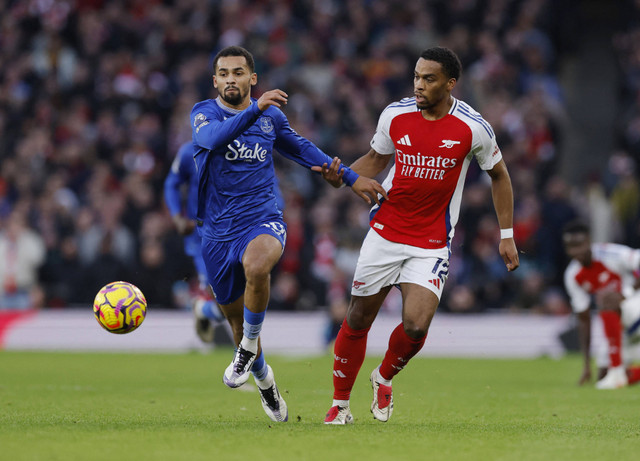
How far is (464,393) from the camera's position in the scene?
1123 centimetres

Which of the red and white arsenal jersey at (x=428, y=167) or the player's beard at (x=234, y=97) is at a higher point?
the player's beard at (x=234, y=97)

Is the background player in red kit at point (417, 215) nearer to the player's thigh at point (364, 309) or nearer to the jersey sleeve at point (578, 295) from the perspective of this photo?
the player's thigh at point (364, 309)

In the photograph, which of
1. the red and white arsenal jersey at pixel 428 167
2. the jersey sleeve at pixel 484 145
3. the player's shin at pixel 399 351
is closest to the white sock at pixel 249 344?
the player's shin at pixel 399 351

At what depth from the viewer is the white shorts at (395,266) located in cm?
778

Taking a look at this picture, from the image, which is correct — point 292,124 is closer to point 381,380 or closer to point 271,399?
point 271,399

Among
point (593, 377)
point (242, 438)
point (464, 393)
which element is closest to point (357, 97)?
point (593, 377)

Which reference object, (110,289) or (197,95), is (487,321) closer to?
(197,95)

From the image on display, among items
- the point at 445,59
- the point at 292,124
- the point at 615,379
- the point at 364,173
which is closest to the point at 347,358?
the point at 364,173

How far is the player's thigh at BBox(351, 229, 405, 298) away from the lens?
7.80 meters

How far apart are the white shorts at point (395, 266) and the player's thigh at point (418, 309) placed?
0.10m

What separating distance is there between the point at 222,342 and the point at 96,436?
10.4 m

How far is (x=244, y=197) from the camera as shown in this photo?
8.04 metres

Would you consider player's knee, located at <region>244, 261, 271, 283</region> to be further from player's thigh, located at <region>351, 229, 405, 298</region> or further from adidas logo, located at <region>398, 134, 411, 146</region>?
adidas logo, located at <region>398, 134, 411, 146</region>

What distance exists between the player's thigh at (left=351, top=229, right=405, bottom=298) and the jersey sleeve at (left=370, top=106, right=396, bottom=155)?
0.75 metres
